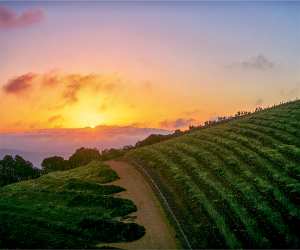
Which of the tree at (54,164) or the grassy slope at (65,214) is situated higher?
the tree at (54,164)

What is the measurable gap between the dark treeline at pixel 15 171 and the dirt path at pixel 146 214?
117ft

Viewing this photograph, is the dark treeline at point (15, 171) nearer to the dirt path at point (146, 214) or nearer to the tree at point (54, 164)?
the tree at point (54, 164)

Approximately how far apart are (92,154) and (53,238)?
213 ft

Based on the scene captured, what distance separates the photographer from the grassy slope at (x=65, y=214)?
119 ft

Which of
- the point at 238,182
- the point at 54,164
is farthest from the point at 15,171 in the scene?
the point at 238,182

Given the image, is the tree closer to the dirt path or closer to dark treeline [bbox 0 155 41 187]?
dark treeline [bbox 0 155 41 187]

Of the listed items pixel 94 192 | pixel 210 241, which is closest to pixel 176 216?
pixel 210 241

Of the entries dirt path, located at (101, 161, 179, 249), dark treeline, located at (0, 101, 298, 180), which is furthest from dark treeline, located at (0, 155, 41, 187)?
dirt path, located at (101, 161, 179, 249)

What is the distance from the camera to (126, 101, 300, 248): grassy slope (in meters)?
35.3

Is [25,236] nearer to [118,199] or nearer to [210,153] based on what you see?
[118,199]

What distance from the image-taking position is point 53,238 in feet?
118

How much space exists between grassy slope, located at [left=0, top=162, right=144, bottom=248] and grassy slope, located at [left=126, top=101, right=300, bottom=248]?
5.00 m

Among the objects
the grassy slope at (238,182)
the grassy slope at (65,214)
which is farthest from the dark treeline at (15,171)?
the grassy slope at (65,214)

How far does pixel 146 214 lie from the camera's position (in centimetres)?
4188
